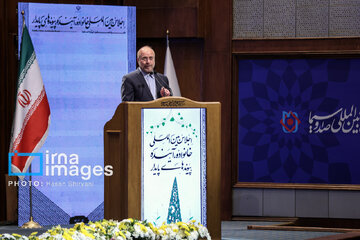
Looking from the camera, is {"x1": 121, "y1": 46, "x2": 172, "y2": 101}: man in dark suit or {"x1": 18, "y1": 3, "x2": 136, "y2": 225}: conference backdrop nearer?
{"x1": 121, "y1": 46, "x2": 172, "y2": 101}: man in dark suit

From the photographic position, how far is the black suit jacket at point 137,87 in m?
4.96

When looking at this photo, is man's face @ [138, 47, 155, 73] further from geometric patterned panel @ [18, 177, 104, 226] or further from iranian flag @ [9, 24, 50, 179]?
geometric patterned panel @ [18, 177, 104, 226]

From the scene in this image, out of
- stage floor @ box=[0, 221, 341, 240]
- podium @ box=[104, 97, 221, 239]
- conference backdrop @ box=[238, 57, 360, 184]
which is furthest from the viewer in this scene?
conference backdrop @ box=[238, 57, 360, 184]

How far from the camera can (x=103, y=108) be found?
274 inches

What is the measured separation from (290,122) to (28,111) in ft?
9.15

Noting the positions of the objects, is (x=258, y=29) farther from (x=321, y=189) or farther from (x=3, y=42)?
(x=3, y=42)

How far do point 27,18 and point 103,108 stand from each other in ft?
3.89

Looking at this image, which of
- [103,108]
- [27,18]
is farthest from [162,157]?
[27,18]

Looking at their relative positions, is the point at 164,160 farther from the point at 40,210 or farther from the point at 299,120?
the point at 299,120

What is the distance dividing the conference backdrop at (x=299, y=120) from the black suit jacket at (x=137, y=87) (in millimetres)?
2637

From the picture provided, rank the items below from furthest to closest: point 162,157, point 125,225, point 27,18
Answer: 1. point 27,18
2. point 162,157
3. point 125,225

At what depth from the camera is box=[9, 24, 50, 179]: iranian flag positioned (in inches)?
269

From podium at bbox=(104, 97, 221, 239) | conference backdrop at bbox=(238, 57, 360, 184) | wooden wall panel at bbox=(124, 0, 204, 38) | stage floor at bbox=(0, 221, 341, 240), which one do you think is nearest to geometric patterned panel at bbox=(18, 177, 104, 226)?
stage floor at bbox=(0, 221, 341, 240)

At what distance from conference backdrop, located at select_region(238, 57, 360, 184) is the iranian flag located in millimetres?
2157
